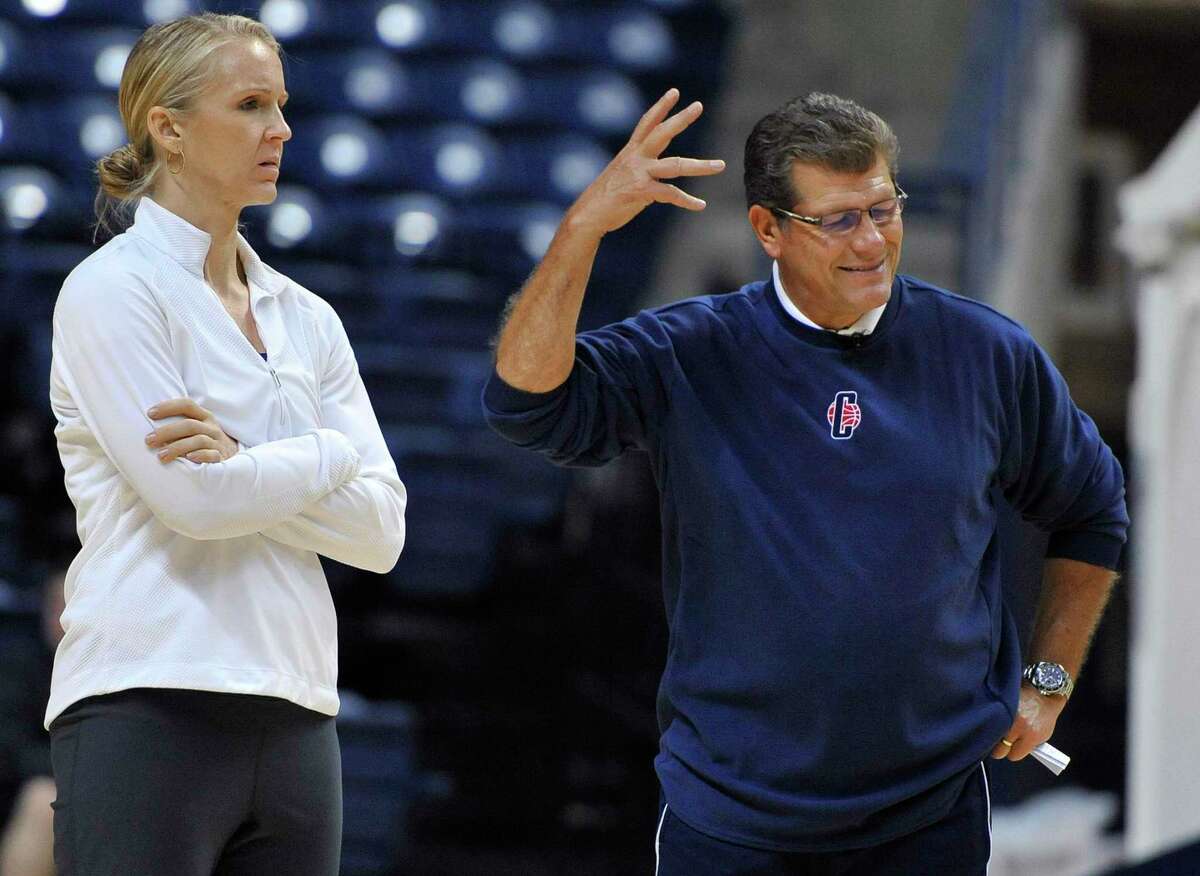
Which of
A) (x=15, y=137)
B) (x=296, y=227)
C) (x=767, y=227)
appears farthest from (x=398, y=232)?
(x=767, y=227)

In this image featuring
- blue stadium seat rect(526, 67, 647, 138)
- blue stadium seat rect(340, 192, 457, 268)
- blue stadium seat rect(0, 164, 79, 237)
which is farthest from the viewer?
blue stadium seat rect(526, 67, 647, 138)

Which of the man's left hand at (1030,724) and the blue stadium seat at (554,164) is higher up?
the blue stadium seat at (554,164)

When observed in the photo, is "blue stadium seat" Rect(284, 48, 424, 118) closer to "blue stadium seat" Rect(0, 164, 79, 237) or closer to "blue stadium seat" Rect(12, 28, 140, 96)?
"blue stadium seat" Rect(12, 28, 140, 96)

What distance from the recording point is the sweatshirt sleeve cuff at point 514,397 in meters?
1.87

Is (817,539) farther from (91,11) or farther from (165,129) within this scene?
(91,11)

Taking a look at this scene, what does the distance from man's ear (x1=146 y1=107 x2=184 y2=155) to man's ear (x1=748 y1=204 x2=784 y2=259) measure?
0.64 m

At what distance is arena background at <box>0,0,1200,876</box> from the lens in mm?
4598

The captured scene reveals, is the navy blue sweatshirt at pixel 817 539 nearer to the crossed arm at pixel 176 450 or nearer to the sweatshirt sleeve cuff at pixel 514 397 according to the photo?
the sweatshirt sleeve cuff at pixel 514 397

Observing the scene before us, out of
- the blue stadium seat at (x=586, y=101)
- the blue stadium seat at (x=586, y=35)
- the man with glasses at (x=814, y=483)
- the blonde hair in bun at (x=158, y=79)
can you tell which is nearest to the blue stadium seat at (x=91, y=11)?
the blue stadium seat at (x=586, y=35)

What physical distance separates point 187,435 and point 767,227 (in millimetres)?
713

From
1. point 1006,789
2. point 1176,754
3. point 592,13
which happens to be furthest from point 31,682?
point 592,13

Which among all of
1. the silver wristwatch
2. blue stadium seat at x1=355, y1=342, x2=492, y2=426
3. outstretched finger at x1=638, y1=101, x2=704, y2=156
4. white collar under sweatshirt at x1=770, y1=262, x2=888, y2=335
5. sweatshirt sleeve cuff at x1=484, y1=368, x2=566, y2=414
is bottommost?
blue stadium seat at x1=355, y1=342, x2=492, y2=426

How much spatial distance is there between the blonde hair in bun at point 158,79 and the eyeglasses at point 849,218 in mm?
624

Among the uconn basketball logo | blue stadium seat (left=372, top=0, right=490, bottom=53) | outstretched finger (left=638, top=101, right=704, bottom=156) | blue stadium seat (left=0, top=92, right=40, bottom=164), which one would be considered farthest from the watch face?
blue stadium seat (left=372, top=0, right=490, bottom=53)
